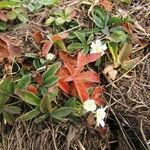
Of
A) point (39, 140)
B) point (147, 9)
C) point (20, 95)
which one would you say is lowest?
point (39, 140)

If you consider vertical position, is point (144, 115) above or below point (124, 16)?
below

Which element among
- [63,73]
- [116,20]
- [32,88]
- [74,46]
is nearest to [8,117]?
[32,88]

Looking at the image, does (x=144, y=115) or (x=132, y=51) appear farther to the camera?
(x=132, y=51)

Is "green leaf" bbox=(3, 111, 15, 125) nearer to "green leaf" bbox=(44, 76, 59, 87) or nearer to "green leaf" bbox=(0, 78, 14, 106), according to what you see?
"green leaf" bbox=(0, 78, 14, 106)

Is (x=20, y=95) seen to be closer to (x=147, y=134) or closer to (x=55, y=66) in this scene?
(x=55, y=66)

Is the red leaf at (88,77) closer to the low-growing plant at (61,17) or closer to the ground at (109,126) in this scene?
the ground at (109,126)

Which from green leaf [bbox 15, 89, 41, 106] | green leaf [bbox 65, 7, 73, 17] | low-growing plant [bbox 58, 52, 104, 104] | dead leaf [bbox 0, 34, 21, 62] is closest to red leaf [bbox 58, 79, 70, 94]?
low-growing plant [bbox 58, 52, 104, 104]

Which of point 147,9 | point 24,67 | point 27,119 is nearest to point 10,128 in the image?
point 27,119
